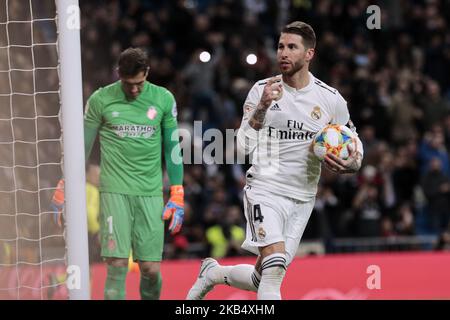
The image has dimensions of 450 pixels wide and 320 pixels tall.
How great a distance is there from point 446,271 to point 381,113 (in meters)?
4.45

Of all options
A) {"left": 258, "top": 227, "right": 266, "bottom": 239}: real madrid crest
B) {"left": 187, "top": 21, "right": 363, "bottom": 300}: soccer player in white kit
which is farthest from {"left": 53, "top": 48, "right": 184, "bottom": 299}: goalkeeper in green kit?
{"left": 258, "top": 227, "right": 266, "bottom": 239}: real madrid crest

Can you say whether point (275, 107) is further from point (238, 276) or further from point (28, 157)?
point (28, 157)

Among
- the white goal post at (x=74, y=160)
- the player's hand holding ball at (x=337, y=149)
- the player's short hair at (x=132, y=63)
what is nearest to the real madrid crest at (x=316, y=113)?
the player's hand holding ball at (x=337, y=149)

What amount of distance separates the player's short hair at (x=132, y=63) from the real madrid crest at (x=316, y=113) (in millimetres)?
1363

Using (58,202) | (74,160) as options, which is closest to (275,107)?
(74,160)

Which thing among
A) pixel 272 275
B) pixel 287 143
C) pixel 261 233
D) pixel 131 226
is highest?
pixel 287 143

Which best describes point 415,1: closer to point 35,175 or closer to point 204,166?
point 204,166

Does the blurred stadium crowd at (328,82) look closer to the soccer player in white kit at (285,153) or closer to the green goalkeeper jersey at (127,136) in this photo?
the green goalkeeper jersey at (127,136)

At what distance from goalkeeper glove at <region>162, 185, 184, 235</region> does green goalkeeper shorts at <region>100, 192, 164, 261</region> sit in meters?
0.07

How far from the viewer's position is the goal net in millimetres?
7699

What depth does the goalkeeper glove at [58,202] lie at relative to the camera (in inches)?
295

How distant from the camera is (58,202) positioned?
749 cm

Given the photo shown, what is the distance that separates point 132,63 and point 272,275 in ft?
6.43

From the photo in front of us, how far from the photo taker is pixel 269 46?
1666cm
